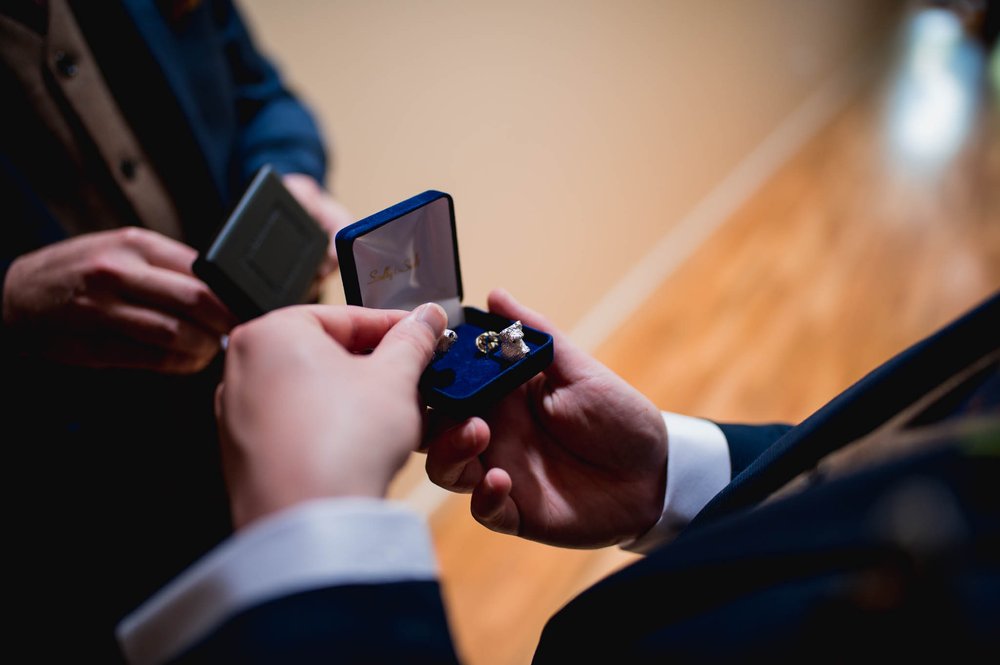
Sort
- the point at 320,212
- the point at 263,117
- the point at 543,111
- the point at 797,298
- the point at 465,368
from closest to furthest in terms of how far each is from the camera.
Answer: the point at 465,368 → the point at 320,212 → the point at 263,117 → the point at 543,111 → the point at 797,298

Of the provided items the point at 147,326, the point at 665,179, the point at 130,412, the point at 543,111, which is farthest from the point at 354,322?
the point at 665,179

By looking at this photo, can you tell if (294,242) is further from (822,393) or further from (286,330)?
(822,393)

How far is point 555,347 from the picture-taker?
61 cm

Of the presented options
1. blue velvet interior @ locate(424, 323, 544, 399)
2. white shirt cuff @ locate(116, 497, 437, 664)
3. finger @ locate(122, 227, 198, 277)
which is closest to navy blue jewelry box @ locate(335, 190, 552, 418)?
blue velvet interior @ locate(424, 323, 544, 399)

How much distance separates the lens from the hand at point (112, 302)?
2.12ft

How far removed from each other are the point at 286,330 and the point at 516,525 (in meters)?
0.32

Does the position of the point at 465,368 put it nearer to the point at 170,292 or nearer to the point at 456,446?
the point at 456,446

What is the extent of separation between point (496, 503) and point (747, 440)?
0.26 m

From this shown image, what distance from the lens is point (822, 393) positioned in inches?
61.2

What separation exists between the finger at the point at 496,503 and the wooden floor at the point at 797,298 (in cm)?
48

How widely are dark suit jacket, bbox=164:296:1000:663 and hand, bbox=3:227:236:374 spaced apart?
0.41m

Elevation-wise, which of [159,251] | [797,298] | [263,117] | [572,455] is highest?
[263,117]

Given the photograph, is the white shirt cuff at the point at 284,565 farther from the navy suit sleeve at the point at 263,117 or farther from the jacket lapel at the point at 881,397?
the navy suit sleeve at the point at 263,117

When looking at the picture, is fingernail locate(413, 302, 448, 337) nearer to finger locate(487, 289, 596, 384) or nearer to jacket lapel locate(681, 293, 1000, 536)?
finger locate(487, 289, 596, 384)
